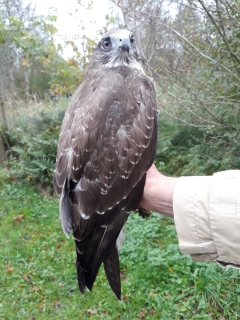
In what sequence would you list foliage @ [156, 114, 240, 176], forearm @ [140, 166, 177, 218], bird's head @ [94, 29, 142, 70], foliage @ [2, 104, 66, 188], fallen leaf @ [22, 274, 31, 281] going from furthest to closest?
foliage @ [2, 104, 66, 188] < foliage @ [156, 114, 240, 176] < fallen leaf @ [22, 274, 31, 281] < bird's head @ [94, 29, 142, 70] < forearm @ [140, 166, 177, 218]

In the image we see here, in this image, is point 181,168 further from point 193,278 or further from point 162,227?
point 193,278

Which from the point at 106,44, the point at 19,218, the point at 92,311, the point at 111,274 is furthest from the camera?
the point at 19,218

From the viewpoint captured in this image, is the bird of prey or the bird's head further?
the bird's head

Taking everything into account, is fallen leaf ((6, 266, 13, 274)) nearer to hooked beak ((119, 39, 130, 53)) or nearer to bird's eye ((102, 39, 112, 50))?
bird's eye ((102, 39, 112, 50))

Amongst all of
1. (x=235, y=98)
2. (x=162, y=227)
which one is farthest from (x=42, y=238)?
(x=235, y=98)

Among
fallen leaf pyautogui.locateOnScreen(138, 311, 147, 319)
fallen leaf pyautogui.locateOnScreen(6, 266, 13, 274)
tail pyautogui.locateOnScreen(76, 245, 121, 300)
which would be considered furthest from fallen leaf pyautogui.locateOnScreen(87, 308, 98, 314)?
tail pyautogui.locateOnScreen(76, 245, 121, 300)

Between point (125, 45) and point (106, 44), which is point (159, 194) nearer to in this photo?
point (125, 45)

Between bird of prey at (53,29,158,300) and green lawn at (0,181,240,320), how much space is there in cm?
197

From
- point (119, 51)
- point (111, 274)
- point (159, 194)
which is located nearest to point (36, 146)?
point (119, 51)

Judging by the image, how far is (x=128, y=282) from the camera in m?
4.84

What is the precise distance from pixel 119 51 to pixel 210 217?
6.51 feet

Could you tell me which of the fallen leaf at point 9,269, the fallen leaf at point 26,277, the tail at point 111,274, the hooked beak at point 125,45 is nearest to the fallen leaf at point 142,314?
the tail at point 111,274

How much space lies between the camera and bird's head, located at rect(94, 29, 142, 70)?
10.8 feet

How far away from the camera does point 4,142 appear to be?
10.7 m
